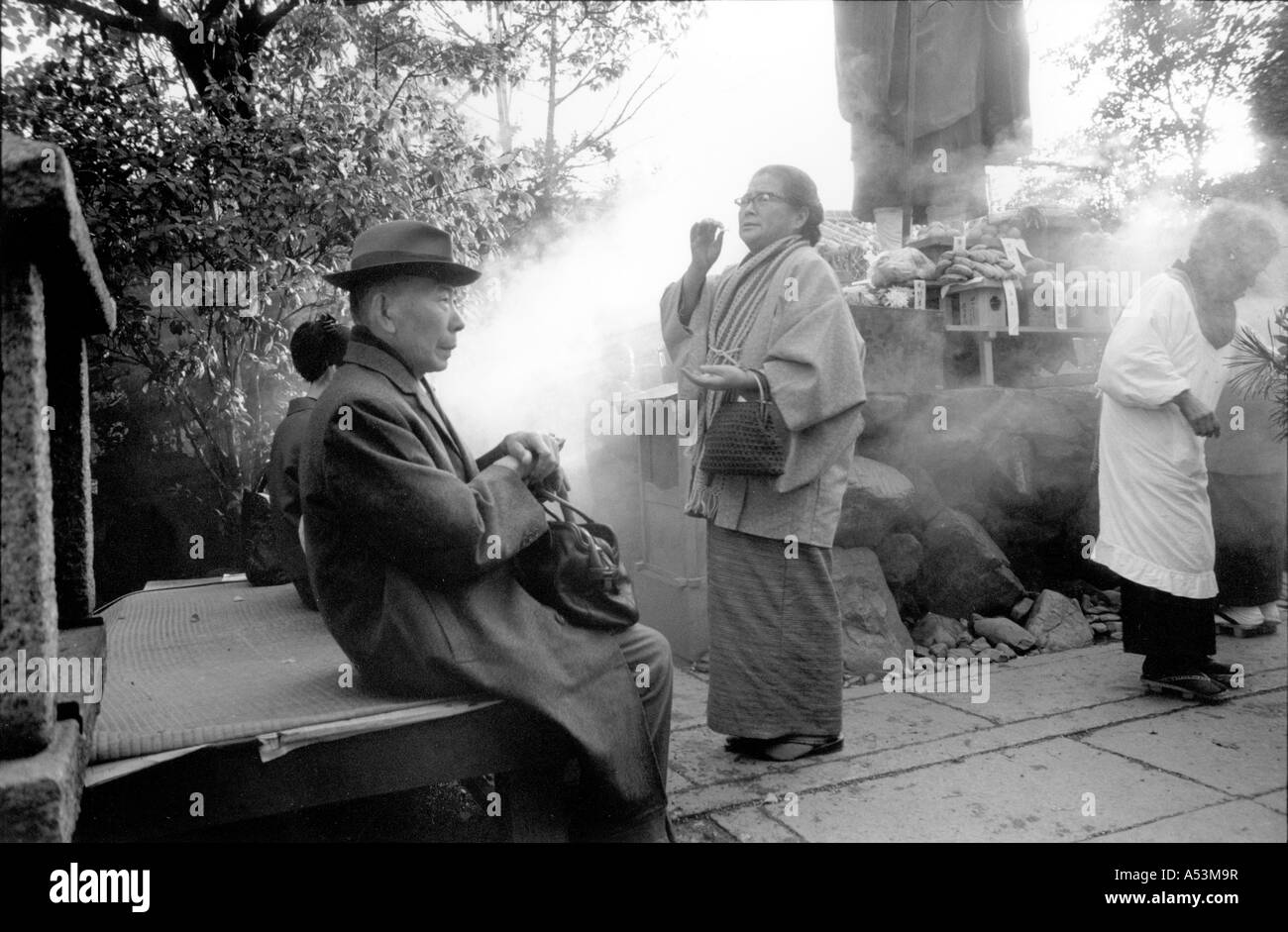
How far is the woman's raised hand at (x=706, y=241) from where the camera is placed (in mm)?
3852

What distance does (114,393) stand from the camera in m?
6.08

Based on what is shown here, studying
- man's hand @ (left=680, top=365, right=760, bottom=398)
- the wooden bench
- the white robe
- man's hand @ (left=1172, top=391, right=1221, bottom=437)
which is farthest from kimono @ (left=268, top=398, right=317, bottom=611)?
man's hand @ (left=1172, top=391, right=1221, bottom=437)

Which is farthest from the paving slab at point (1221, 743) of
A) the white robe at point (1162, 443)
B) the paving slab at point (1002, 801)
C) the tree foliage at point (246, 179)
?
the tree foliage at point (246, 179)

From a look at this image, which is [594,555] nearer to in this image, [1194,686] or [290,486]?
[290,486]

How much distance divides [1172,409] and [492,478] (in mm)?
3284

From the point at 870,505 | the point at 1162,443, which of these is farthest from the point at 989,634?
the point at 1162,443

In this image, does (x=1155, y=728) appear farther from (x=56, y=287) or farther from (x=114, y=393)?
(x=114, y=393)

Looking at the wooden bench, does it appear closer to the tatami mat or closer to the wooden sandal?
the tatami mat

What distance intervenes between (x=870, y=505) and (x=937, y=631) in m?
0.83

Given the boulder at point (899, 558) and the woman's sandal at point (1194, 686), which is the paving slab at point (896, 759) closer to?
the woman's sandal at point (1194, 686)

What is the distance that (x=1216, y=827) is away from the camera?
2871mm

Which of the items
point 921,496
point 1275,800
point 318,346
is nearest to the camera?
point 1275,800
